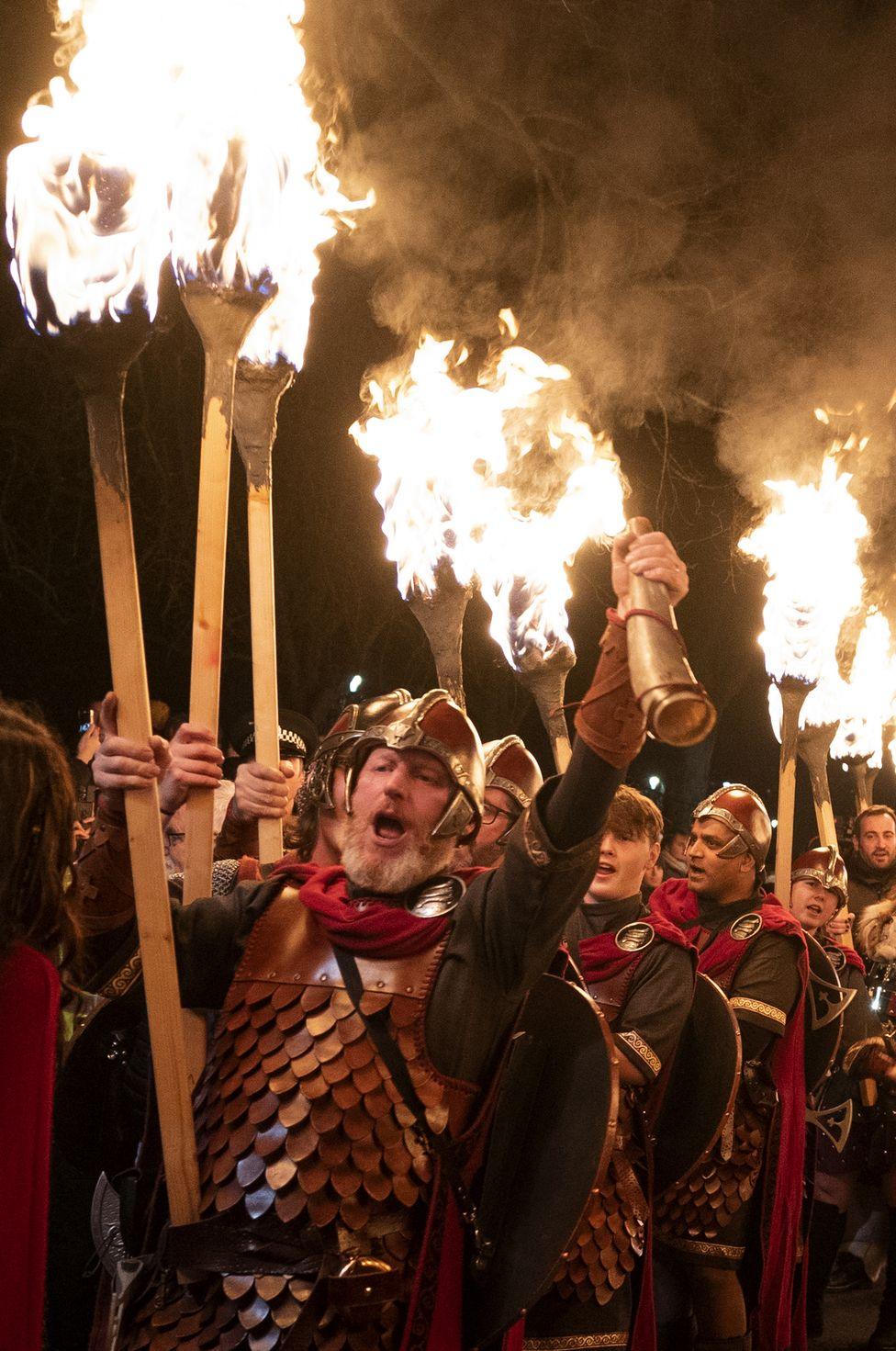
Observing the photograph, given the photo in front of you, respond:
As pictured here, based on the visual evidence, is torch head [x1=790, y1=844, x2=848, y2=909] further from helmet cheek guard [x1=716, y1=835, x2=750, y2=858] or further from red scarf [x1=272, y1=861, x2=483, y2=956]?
red scarf [x1=272, y1=861, x2=483, y2=956]

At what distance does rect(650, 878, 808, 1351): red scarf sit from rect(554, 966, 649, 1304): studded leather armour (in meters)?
1.40

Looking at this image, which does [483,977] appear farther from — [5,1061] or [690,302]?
[690,302]

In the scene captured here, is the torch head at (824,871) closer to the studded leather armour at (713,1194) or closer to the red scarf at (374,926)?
the studded leather armour at (713,1194)

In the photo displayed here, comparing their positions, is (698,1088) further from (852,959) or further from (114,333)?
(114,333)

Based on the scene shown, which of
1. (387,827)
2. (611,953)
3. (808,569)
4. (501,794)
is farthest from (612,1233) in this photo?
(808,569)

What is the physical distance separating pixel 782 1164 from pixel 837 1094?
2.11 metres

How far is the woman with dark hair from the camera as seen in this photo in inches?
89.3

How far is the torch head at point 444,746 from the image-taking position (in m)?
3.59

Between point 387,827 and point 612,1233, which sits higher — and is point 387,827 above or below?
above

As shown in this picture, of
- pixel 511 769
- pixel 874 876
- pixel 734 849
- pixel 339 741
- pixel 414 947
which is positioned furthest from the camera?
pixel 874 876

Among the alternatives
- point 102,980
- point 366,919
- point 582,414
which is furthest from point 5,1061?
point 582,414

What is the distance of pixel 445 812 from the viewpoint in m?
3.57

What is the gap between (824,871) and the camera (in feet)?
27.0

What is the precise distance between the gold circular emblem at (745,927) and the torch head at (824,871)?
229cm
